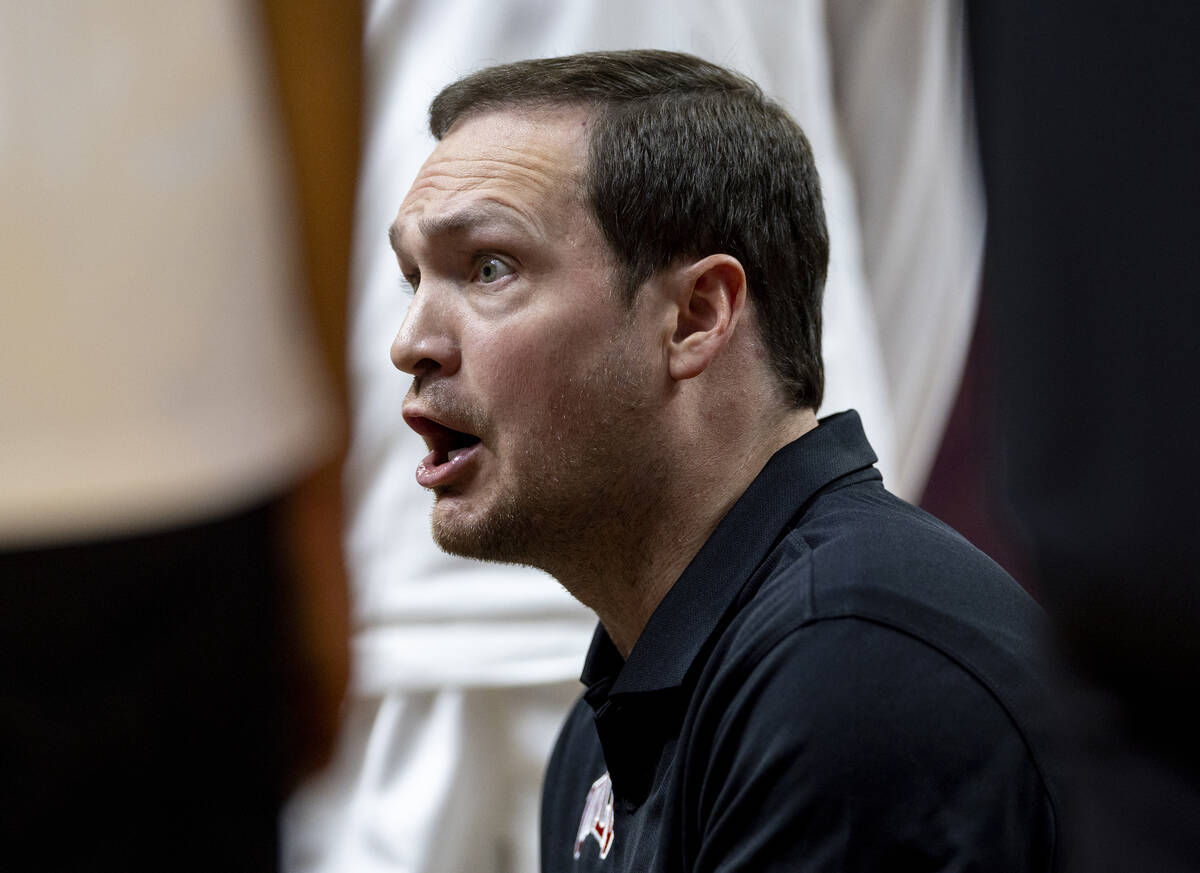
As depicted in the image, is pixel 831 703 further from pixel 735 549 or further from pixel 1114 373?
pixel 1114 373

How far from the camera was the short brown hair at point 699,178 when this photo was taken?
125 cm

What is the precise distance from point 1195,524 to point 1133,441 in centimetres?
3

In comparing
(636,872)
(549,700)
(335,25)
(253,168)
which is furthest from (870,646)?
(335,25)

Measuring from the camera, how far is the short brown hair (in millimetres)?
1246

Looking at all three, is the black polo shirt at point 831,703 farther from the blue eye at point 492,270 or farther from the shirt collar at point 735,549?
the blue eye at point 492,270

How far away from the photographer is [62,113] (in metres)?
0.91

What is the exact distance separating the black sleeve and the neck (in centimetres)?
29

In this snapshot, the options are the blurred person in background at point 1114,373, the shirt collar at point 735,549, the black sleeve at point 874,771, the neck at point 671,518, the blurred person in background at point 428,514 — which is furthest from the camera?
the blurred person in background at point 428,514

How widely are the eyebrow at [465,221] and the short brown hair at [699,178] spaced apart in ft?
0.25

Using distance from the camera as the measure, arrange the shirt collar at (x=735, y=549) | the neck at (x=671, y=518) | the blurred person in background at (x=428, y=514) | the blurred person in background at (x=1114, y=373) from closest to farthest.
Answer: the blurred person in background at (x=1114, y=373)
the shirt collar at (x=735, y=549)
the neck at (x=671, y=518)
the blurred person in background at (x=428, y=514)

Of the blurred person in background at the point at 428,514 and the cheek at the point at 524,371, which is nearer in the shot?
the cheek at the point at 524,371

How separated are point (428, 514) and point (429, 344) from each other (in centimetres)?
54

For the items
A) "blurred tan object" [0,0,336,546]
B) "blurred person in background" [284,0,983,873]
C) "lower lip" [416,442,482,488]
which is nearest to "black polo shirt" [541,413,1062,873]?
"lower lip" [416,442,482,488]

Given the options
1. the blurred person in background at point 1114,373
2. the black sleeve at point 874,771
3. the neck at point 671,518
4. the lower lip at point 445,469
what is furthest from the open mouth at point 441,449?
the blurred person in background at point 1114,373
